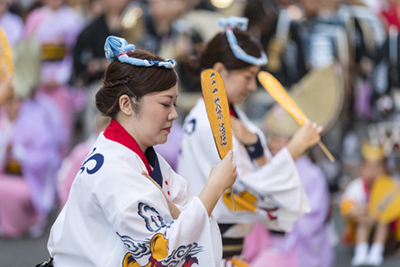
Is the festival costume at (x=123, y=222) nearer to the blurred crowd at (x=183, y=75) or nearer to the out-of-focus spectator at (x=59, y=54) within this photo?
the blurred crowd at (x=183, y=75)

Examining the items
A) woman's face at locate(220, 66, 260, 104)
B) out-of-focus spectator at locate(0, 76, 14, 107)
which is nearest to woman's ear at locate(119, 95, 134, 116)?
woman's face at locate(220, 66, 260, 104)

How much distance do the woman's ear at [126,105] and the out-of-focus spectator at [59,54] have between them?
4686mm

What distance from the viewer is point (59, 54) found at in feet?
22.4

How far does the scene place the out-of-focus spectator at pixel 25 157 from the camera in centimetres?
546

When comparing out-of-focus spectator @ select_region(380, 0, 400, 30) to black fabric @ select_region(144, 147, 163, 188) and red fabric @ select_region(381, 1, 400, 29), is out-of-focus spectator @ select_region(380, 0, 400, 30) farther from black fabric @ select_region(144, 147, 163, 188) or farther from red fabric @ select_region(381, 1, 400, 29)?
black fabric @ select_region(144, 147, 163, 188)

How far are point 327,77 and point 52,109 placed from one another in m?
3.35

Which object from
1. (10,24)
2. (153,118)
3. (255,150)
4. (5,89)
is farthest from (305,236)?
(10,24)

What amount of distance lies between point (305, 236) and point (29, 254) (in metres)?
2.32

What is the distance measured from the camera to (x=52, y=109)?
618 cm

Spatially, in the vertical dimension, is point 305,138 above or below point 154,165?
below

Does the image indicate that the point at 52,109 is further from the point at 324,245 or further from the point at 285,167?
the point at 285,167

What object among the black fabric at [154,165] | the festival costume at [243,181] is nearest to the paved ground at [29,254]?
the festival costume at [243,181]

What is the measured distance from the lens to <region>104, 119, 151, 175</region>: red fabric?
1942mm

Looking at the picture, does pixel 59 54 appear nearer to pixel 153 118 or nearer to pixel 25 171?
pixel 25 171
